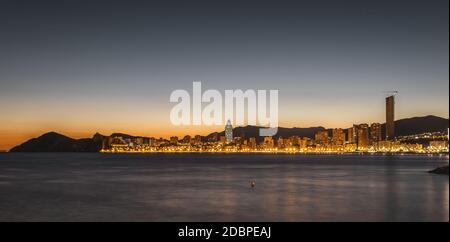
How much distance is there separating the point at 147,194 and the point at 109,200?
496 centimetres

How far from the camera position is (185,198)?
3725 cm

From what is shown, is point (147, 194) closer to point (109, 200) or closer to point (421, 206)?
point (109, 200)

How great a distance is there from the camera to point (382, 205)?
33156 millimetres
